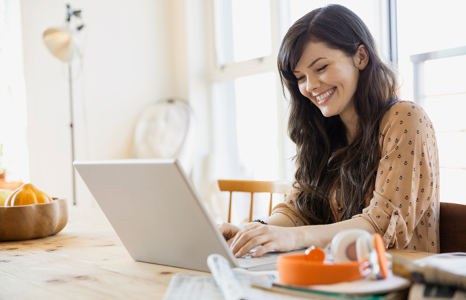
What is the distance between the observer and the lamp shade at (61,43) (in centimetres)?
263

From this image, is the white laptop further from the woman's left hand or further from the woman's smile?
the woman's smile

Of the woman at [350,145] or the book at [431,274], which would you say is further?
the woman at [350,145]

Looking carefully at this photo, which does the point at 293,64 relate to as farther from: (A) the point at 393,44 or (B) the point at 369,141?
(A) the point at 393,44

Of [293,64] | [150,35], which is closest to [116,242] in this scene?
[293,64]

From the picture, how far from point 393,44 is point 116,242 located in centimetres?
203

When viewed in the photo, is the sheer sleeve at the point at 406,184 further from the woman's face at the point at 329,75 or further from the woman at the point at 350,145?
the woman's face at the point at 329,75

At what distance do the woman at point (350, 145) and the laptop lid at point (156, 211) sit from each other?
0.68 ft

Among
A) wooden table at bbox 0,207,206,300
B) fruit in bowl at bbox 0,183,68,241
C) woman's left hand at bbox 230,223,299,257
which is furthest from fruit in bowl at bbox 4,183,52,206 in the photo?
woman's left hand at bbox 230,223,299,257

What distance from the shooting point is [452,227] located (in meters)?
1.06

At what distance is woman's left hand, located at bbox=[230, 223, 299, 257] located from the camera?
82 cm

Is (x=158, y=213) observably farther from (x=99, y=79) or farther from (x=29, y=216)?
(x=99, y=79)

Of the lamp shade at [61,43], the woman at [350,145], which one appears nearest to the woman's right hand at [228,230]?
the woman at [350,145]

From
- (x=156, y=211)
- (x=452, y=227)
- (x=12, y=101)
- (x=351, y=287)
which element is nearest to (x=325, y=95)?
(x=452, y=227)

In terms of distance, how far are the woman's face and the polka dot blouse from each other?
144 mm
